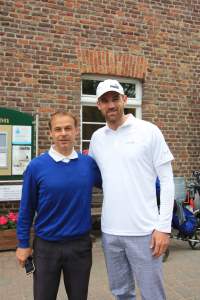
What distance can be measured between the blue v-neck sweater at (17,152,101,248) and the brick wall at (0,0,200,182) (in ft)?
14.6

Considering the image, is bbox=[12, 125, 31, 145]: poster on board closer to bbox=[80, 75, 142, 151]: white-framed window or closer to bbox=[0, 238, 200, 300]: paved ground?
bbox=[80, 75, 142, 151]: white-framed window

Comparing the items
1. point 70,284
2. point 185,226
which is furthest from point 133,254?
point 185,226

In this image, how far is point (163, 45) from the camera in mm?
8625

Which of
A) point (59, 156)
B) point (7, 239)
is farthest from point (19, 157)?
point (59, 156)

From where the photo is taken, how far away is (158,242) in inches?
116

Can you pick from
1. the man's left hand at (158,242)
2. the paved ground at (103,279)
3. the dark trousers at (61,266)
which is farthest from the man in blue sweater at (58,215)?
the paved ground at (103,279)

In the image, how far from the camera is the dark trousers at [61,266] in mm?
2947

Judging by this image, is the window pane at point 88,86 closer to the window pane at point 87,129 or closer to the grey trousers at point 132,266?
the window pane at point 87,129

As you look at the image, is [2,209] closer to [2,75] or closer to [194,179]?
[2,75]

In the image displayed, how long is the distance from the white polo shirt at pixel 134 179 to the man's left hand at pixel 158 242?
5cm

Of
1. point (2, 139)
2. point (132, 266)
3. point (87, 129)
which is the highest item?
point (87, 129)

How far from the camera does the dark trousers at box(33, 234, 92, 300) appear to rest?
9.67 feet

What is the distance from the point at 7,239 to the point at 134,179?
163 inches

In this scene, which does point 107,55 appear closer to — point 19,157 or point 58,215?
point 19,157
